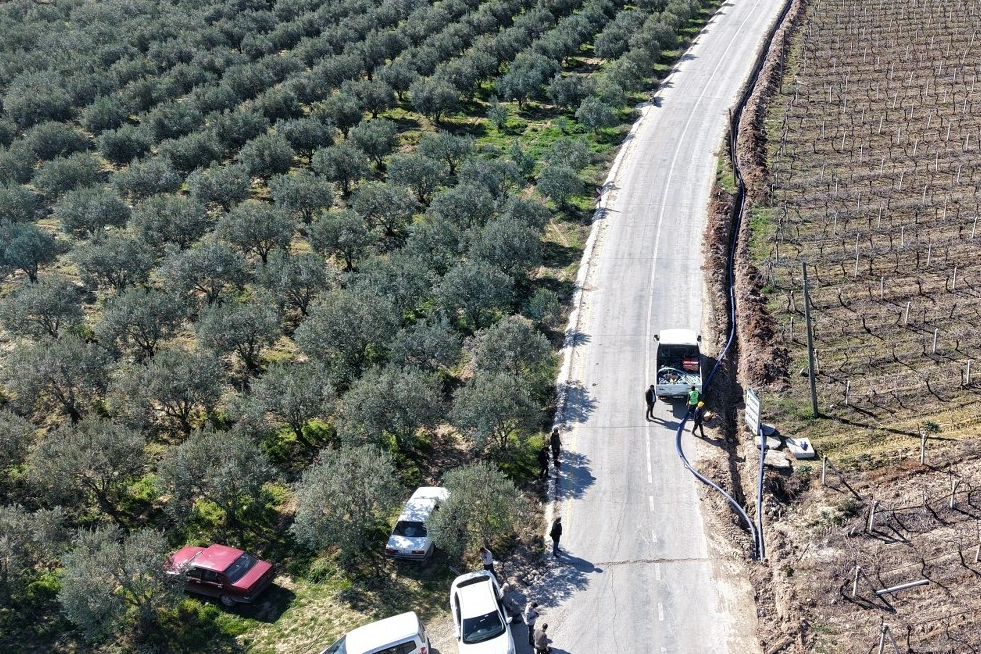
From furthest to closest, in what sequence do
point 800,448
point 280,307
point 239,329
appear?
point 280,307
point 239,329
point 800,448

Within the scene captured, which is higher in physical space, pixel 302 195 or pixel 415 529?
pixel 302 195

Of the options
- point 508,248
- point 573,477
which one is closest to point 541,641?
point 573,477

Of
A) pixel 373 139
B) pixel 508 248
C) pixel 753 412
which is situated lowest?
pixel 753 412

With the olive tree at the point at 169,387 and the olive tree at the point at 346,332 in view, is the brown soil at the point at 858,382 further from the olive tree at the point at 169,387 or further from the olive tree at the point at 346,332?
the olive tree at the point at 169,387

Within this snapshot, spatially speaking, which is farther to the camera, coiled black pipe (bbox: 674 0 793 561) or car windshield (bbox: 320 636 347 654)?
coiled black pipe (bbox: 674 0 793 561)

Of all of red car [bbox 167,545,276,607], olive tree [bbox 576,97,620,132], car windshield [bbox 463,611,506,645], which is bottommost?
red car [bbox 167,545,276,607]

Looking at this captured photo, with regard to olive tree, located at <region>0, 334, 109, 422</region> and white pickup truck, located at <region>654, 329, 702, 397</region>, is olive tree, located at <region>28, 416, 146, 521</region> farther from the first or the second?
white pickup truck, located at <region>654, 329, 702, 397</region>

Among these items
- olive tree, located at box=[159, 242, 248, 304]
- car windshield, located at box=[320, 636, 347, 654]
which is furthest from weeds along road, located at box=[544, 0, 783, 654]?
olive tree, located at box=[159, 242, 248, 304]

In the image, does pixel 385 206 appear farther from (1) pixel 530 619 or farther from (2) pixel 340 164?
(1) pixel 530 619
